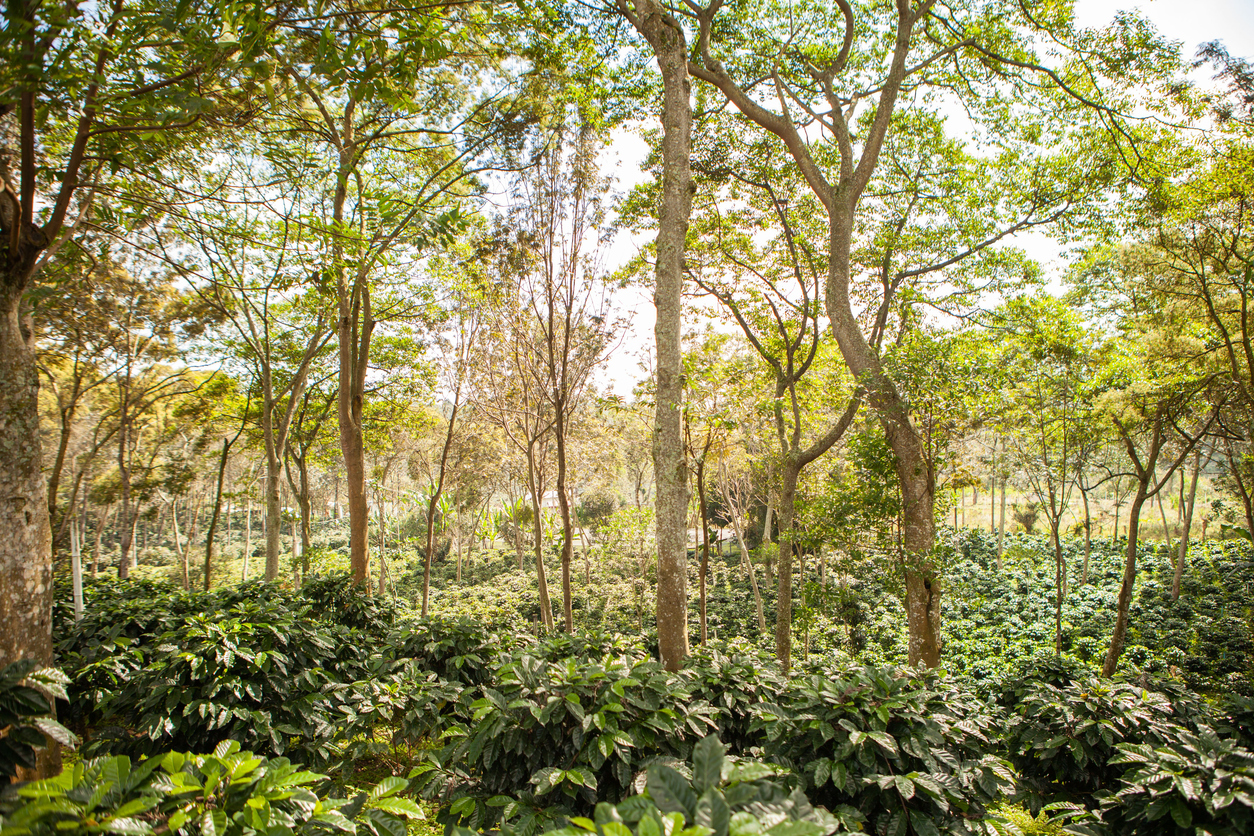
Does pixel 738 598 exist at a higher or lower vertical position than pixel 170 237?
lower

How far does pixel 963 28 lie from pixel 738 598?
1383 cm

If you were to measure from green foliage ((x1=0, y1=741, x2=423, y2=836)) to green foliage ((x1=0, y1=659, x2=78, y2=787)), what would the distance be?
775 mm

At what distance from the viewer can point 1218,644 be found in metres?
9.71

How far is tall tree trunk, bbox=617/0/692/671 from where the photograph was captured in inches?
198

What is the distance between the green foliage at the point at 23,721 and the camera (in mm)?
2168

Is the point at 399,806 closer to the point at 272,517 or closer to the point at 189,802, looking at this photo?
the point at 189,802

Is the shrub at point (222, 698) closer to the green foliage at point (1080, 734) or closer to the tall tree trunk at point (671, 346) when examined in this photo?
the tall tree trunk at point (671, 346)

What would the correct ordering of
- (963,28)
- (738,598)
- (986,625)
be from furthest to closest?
(738,598) → (986,625) → (963,28)

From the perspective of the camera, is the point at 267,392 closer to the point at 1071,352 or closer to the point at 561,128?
the point at 561,128

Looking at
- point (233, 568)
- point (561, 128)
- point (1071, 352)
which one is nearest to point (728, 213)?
point (561, 128)

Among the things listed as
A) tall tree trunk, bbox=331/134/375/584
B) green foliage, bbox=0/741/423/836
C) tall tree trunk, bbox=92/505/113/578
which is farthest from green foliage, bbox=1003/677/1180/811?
tall tree trunk, bbox=92/505/113/578

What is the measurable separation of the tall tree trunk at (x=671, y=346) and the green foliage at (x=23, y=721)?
3.77 metres

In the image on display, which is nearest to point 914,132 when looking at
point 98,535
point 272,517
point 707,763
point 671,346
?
point 671,346

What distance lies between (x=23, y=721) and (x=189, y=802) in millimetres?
1320
